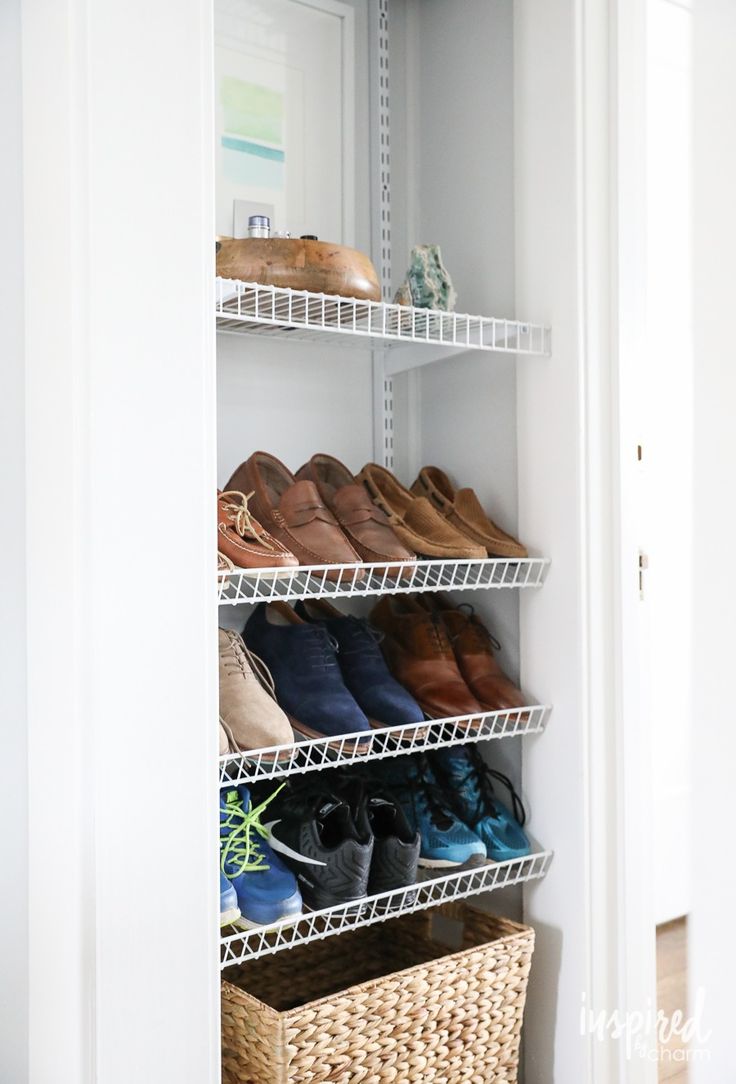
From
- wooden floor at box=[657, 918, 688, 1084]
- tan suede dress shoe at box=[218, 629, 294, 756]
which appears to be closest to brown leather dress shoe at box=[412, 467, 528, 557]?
tan suede dress shoe at box=[218, 629, 294, 756]

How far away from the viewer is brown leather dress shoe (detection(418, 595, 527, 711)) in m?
1.80

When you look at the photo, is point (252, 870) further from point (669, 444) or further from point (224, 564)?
point (669, 444)

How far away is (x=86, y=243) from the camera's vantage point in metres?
1.19

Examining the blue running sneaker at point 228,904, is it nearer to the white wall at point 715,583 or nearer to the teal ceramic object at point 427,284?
the white wall at point 715,583

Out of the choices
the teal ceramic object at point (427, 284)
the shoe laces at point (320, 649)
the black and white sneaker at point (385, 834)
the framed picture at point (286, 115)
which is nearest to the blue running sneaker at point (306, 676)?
the shoe laces at point (320, 649)

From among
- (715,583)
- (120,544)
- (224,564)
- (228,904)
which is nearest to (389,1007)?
(228,904)

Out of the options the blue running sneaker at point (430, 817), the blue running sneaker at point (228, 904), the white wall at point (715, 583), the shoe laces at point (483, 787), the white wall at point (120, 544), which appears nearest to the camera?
the white wall at point (715, 583)

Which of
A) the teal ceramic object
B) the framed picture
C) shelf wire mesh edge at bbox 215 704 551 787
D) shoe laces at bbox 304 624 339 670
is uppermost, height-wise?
the framed picture

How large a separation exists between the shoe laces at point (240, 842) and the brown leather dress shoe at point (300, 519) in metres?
0.37

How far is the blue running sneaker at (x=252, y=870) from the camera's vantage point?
1434 millimetres

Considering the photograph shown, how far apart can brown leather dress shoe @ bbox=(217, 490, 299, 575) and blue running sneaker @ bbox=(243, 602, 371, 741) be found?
0.70 ft

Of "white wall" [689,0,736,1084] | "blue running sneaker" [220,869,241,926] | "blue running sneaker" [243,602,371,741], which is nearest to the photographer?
"white wall" [689,0,736,1084]

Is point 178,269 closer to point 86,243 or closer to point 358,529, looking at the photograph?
point 86,243

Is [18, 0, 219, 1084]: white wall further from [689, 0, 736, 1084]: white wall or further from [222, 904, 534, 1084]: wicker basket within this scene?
[689, 0, 736, 1084]: white wall
